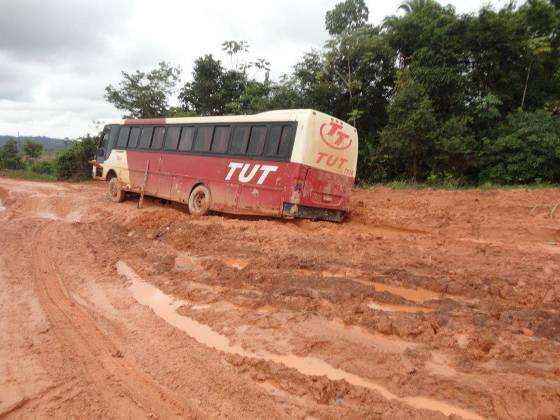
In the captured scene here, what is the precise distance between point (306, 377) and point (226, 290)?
206 cm

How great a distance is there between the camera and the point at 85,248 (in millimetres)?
7035

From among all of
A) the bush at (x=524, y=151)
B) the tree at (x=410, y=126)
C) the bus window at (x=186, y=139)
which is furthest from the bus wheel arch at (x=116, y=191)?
the bush at (x=524, y=151)

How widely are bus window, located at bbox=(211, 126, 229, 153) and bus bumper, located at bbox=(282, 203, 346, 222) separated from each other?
2.51 metres

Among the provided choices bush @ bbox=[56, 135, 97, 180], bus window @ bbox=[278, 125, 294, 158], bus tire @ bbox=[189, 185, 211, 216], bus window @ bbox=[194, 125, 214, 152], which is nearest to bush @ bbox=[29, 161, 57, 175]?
bush @ bbox=[56, 135, 97, 180]

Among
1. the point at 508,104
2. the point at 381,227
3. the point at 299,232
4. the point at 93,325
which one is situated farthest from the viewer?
the point at 508,104

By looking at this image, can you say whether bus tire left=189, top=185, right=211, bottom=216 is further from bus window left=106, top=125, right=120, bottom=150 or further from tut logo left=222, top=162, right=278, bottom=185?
bus window left=106, top=125, right=120, bottom=150

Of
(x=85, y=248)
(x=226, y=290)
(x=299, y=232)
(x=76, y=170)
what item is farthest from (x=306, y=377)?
(x=76, y=170)

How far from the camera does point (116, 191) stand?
44.5 feet

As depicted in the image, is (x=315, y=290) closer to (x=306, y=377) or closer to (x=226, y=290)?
(x=226, y=290)

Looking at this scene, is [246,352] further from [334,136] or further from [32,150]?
[32,150]

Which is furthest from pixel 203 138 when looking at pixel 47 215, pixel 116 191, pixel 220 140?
pixel 116 191

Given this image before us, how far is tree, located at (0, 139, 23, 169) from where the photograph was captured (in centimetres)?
3397

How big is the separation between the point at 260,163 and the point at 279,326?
517 cm

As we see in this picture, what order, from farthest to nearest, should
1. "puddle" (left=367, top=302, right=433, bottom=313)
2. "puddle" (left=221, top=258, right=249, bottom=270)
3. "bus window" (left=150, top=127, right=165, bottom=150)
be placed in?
"bus window" (left=150, top=127, right=165, bottom=150) → "puddle" (left=221, top=258, right=249, bottom=270) → "puddle" (left=367, top=302, right=433, bottom=313)
